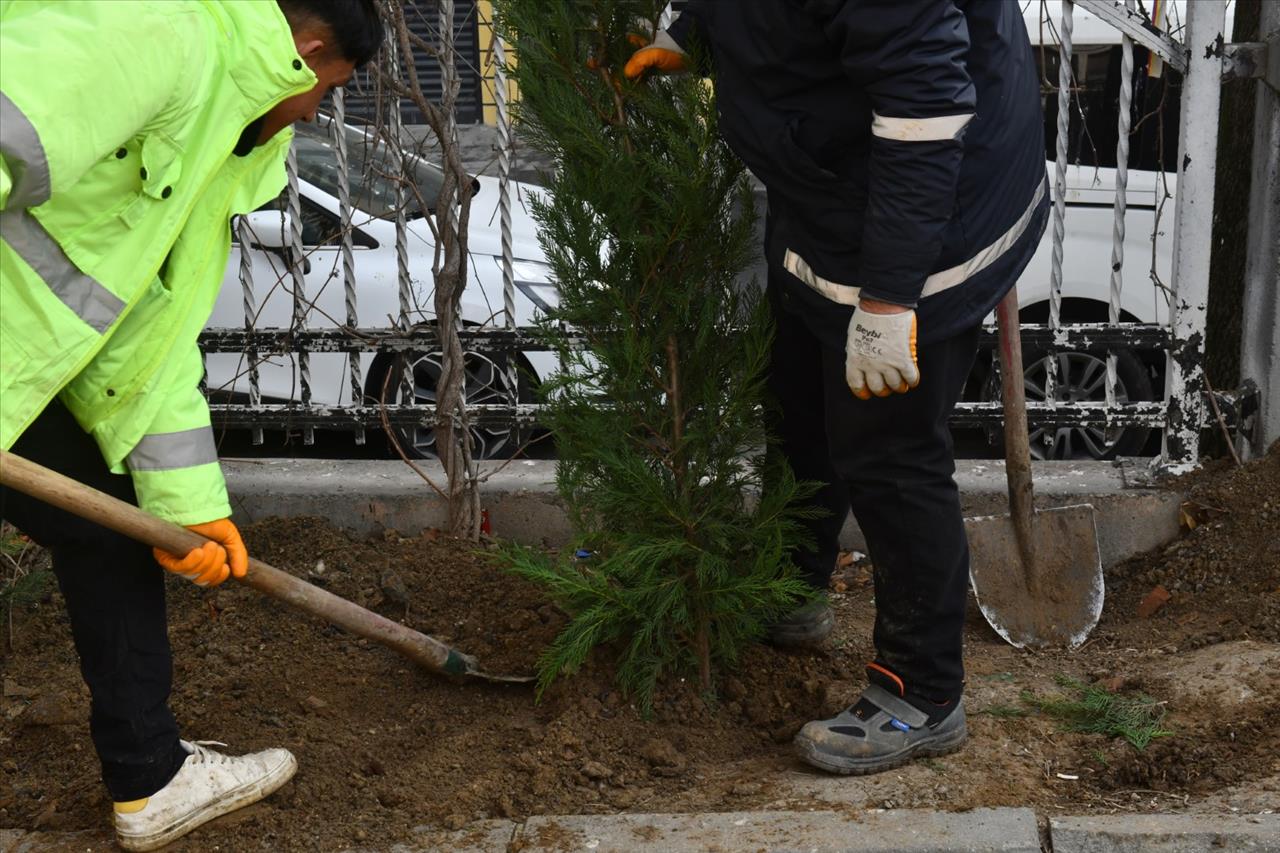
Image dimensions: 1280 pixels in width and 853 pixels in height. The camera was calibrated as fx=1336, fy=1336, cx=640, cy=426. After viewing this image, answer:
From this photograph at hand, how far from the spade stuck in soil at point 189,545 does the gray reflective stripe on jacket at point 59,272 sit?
0.28 m

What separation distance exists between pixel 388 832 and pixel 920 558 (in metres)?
1.29

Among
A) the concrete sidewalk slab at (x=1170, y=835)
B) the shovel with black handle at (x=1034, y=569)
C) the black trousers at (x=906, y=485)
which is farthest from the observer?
the shovel with black handle at (x=1034, y=569)

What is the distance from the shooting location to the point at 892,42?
2432 millimetres

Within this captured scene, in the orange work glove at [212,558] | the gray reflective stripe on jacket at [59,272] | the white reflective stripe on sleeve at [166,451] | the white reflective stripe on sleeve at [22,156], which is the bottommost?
the orange work glove at [212,558]

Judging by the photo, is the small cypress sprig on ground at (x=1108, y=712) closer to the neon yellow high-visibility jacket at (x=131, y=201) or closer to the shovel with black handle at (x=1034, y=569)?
the shovel with black handle at (x=1034, y=569)

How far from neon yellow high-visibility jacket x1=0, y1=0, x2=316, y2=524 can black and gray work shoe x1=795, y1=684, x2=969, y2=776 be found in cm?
138

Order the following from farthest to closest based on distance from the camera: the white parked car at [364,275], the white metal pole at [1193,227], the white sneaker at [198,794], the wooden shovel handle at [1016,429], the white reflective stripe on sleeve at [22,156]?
the white parked car at [364,275] < the white metal pole at [1193,227] < the wooden shovel handle at [1016,429] < the white sneaker at [198,794] < the white reflective stripe on sleeve at [22,156]

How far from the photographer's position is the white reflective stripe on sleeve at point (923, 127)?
8.14 ft

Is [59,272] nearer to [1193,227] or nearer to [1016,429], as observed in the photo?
[1016,429]

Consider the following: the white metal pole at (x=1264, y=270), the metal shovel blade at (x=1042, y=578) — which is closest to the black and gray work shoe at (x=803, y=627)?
the metal shovel blade at (x=1042, y=578)

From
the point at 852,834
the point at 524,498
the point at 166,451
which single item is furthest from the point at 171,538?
the point at 524,498

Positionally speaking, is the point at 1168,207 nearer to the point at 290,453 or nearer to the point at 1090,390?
the point at 1090,390

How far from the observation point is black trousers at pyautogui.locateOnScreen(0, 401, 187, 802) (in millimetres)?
2562

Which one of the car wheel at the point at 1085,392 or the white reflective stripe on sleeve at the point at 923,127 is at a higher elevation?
the white reflective stripe on sleeve at the point at 923,127
